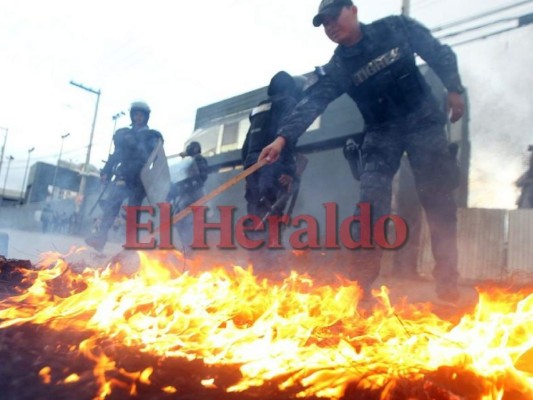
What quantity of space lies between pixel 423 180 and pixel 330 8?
4.92ft

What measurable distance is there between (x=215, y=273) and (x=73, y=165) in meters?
55.5

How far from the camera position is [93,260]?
5.51 metres

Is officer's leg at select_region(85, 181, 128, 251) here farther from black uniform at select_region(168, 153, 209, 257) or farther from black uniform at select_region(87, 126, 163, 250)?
black uniform at select_region(168, 153, 209, 257)

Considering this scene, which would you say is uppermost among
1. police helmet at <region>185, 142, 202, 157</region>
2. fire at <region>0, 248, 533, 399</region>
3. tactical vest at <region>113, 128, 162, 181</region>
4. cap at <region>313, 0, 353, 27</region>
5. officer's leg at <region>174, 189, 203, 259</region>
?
cap at <region>313, 0, 353, 27</region>

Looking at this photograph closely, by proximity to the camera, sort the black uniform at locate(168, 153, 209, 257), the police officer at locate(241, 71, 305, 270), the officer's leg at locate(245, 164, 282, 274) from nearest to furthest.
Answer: the officer's leg at locate(245, 164, 282, 274)
the police officer at locate(241, 71, 305, 270)
the black uniform at locate(168, 153, 209, 257)

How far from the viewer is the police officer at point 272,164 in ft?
14.9

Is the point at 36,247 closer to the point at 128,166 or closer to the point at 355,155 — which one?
the point at 128,166

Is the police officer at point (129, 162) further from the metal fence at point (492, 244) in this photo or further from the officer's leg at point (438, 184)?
the metal fence at point (492, 244)

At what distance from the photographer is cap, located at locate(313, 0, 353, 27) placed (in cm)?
306

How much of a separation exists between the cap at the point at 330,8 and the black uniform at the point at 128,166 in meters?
3.42

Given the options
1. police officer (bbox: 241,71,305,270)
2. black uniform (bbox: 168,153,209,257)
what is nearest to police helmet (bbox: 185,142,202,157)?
black uniform (bbox: 168,153,209,257)

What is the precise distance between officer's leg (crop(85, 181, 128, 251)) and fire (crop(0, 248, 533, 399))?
2.69 metres

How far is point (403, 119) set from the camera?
3168 mm

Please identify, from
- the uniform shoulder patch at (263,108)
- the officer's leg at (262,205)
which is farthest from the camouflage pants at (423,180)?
the uniform shoulder patch at (263,108)
